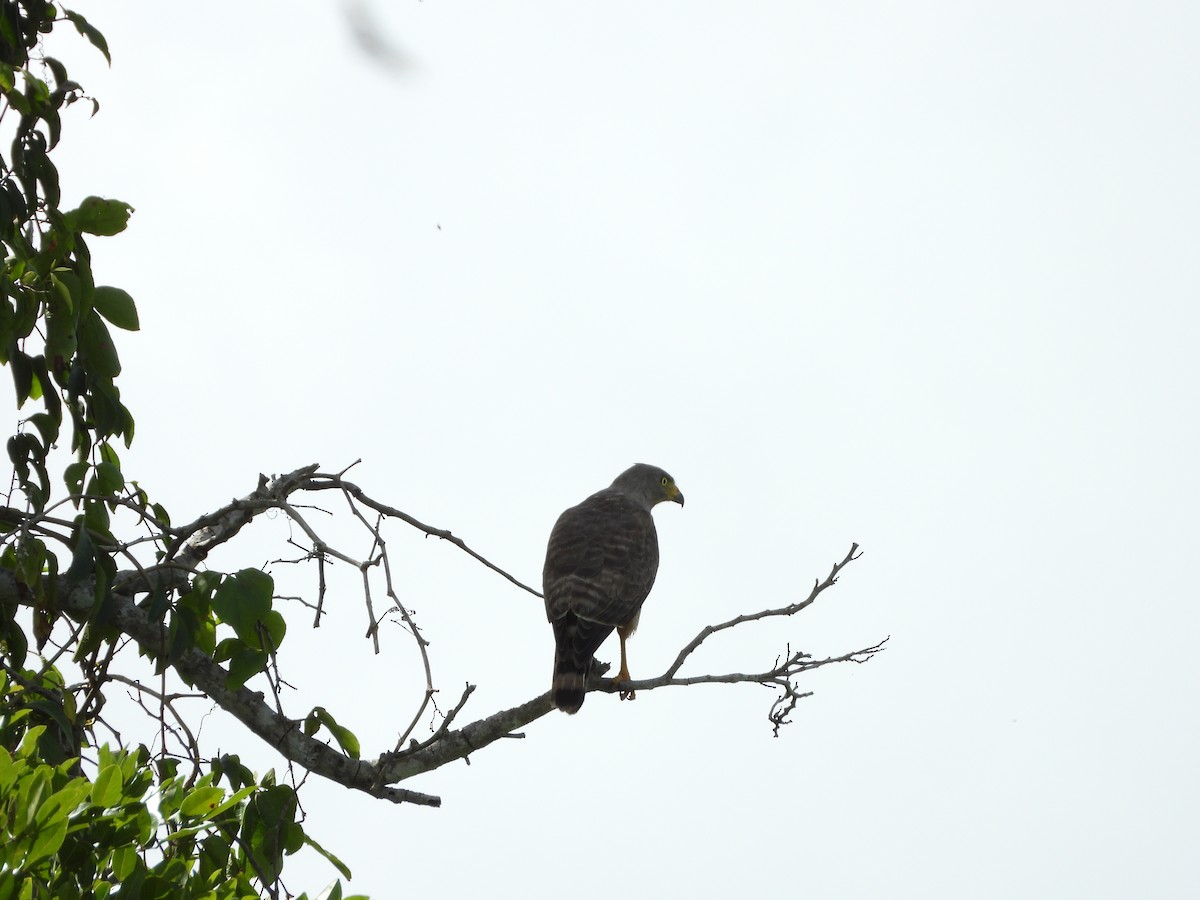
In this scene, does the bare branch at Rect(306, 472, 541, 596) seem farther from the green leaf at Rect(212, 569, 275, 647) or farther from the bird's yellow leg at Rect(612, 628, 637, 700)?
the bird's yellow leg at Rect(612, 628, 637, 700)

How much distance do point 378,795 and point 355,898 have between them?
81 cm

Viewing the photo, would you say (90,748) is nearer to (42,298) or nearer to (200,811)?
(200,811)

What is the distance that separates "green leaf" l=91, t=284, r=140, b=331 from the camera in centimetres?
348

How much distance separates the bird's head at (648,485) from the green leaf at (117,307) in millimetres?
5193

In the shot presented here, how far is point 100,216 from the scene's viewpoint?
3.37m

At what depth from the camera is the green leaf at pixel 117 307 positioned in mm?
3484

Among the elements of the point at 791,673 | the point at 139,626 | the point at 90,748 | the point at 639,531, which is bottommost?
the point at 90,748

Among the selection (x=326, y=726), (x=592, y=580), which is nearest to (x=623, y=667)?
(x=592, y=580)

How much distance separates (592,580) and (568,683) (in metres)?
1.04

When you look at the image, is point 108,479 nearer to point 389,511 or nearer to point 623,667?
point 389,511

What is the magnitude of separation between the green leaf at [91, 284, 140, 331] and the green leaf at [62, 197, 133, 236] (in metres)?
0.17

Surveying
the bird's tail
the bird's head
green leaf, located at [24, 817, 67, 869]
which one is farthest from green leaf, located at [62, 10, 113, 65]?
the bird's head

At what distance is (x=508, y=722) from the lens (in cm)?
471

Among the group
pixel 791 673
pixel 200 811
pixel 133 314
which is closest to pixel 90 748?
pixel 200 811
